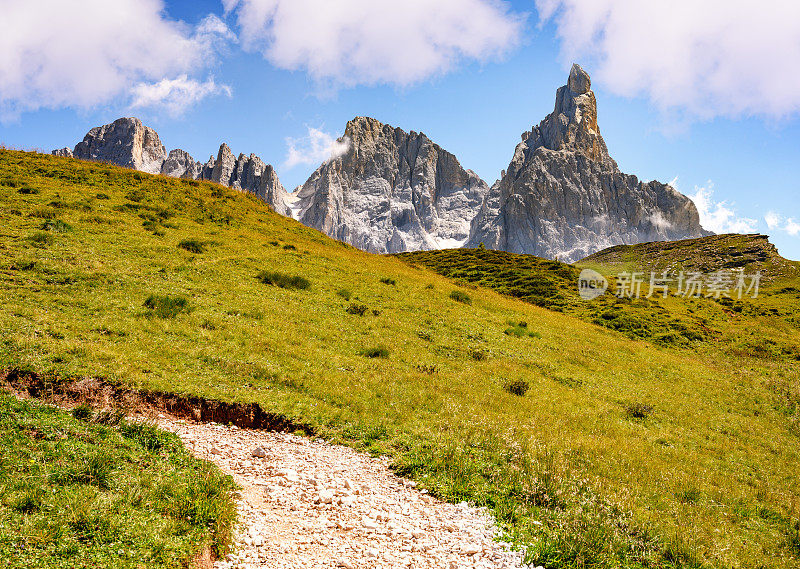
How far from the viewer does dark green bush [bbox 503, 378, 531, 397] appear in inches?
722

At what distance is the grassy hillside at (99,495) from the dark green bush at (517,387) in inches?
529

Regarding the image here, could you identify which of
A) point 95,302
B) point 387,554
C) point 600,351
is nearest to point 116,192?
point 95,302

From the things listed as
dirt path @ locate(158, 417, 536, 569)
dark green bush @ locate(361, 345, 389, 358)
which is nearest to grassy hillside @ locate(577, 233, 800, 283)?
dark green bush @ locate(361, 345, 389, 358)

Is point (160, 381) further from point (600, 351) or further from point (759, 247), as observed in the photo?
point (759, 247)

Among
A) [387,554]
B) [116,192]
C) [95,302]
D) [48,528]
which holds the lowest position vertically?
[387,554]

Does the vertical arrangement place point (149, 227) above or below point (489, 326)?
above

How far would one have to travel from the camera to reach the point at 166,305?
18000mm

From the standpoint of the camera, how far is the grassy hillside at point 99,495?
564 cm

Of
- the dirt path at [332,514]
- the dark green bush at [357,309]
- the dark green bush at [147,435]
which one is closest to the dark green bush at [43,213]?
the dark green bush at [357,309]

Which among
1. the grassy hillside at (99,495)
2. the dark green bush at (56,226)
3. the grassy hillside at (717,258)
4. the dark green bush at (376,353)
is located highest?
the grassy hillside at (717,258)

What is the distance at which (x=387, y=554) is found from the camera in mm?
7238

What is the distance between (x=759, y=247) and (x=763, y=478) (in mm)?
100596

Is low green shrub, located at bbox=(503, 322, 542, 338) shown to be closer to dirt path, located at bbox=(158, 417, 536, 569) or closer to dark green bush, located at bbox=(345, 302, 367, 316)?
dark green bush, located at bbox=(345, 302, 367, 316)

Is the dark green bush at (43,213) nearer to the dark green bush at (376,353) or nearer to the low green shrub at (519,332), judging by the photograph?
the dark green bush at (376,353)
